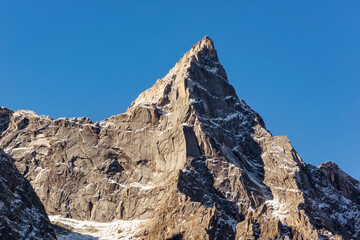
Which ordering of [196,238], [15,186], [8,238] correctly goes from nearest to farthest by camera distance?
[8,238] → [15,186] → [196,238]

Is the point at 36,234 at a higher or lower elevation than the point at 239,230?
lower

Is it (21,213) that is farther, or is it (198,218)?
(198,218)

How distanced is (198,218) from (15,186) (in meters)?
49.4

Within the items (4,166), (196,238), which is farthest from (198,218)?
(4,166)

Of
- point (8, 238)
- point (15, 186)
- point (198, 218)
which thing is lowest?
point (8, 238)

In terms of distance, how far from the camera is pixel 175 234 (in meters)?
197

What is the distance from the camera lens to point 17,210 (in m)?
162

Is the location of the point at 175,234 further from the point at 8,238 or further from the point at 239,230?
the point at 8,238

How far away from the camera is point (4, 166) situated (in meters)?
170

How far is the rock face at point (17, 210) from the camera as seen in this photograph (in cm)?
15775

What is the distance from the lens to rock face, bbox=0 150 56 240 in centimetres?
15775

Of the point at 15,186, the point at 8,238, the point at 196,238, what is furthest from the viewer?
the point at 196,238

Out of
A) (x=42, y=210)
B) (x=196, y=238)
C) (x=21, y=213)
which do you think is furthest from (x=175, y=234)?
(x=21, y=213)

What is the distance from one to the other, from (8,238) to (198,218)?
5721 cm
